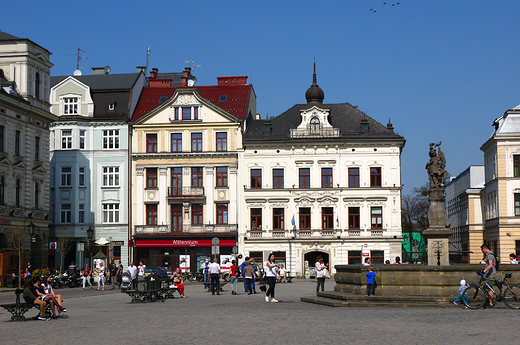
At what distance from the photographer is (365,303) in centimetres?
2222

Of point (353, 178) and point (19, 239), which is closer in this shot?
point (19, 239)

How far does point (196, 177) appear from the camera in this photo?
2394 inches

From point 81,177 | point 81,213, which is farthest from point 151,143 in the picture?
point 81,213

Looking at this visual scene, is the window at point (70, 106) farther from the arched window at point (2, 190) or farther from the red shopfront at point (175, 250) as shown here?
the arched window at point (2, 190)

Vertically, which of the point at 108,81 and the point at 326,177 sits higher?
the point at 108,81

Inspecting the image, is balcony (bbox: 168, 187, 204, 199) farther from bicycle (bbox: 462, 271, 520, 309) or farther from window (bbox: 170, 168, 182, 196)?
bicycle (bbox: 462, 271, 520, 309)

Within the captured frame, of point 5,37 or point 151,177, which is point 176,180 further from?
point 5,37

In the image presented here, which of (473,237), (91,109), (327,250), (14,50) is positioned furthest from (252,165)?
(473,237)

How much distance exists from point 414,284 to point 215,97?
4357 centimetres

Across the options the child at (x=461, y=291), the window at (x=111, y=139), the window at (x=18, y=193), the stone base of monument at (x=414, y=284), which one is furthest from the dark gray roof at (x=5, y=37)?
the child at (x=461, y=291)

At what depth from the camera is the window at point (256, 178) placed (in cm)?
6019

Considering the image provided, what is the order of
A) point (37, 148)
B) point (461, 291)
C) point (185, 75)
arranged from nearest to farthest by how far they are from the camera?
point (461, 291)
point (37, 148)
point (185, 75)

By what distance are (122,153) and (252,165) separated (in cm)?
1106

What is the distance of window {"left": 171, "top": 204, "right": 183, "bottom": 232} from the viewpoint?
60.6m
